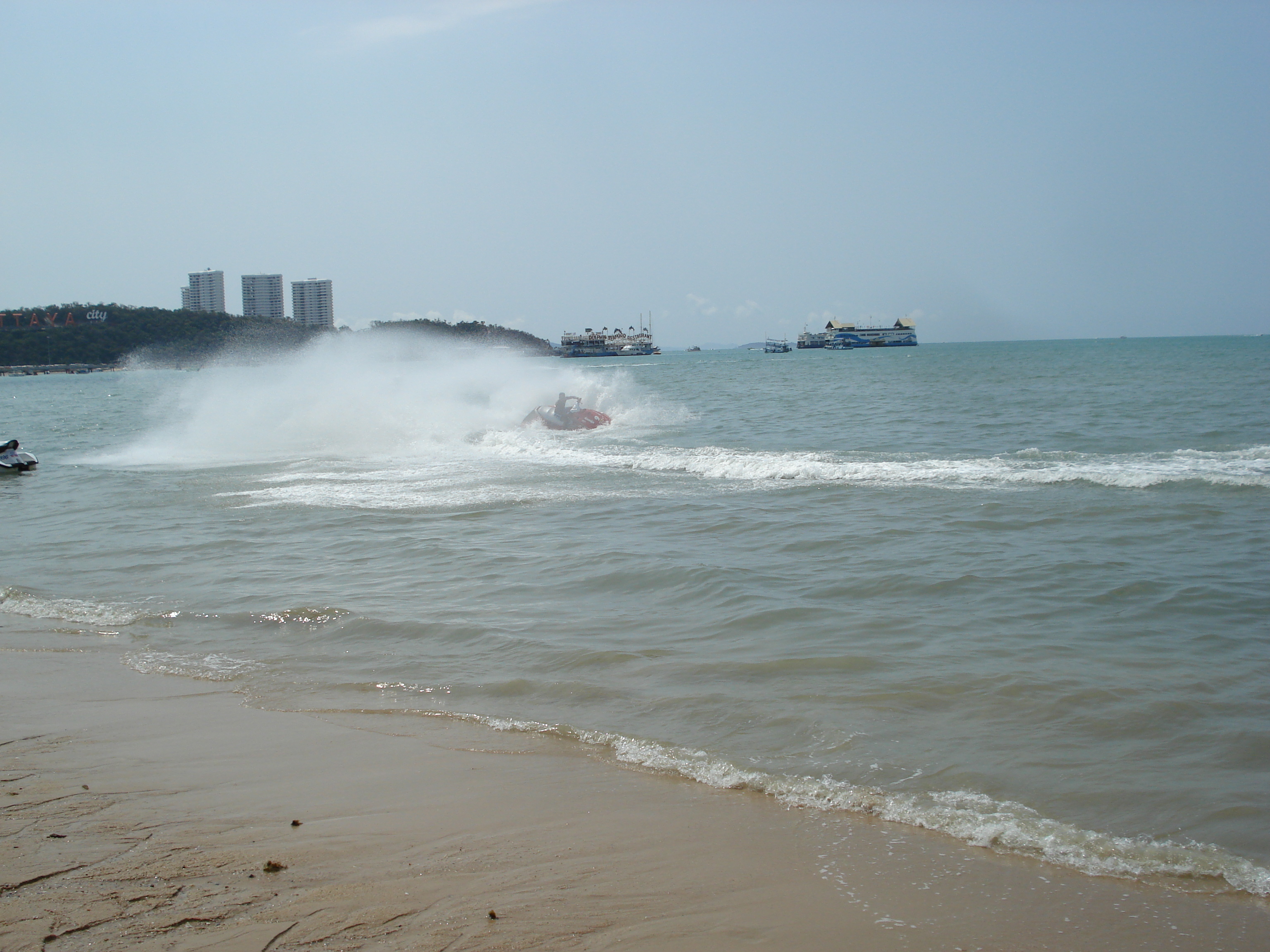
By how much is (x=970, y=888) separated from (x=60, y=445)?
34681mm

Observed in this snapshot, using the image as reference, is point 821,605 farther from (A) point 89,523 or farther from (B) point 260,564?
(A) point 89,523

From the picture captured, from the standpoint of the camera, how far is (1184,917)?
3.86 metres

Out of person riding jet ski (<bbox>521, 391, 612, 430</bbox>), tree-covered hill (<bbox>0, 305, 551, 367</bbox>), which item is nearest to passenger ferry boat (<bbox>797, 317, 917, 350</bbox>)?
tree-covered hill (<bbox>0, 305, 551, 367</bbox>)

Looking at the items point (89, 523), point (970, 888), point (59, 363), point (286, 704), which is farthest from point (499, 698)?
point (59, 363)

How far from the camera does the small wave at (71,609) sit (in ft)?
29.8

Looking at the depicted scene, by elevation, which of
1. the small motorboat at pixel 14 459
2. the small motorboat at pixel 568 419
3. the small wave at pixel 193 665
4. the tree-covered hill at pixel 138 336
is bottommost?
the small wave at pixel 193 665

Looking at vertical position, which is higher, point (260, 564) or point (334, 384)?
point (334, 384)

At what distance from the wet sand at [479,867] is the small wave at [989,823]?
11 cm

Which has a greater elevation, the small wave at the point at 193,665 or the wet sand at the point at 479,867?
the wet sand at the point at 479,867

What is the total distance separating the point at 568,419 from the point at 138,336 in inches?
5866

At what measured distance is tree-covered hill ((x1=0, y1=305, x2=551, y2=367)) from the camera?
5728 inches

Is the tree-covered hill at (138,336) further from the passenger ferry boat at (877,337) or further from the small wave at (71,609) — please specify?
the small wave at (71,609)

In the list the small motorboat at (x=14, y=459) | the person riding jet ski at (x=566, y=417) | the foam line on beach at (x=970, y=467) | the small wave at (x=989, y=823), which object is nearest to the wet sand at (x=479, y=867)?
the small wave at (x=989, y=823)

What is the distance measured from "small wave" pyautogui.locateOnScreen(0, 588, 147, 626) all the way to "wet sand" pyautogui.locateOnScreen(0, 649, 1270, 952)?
3497mm
